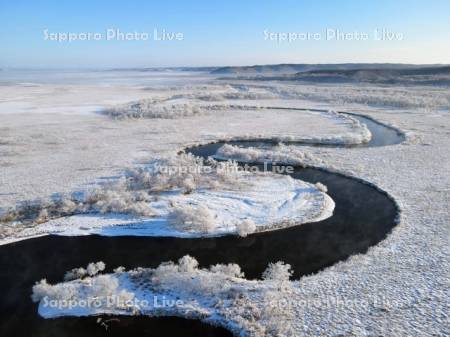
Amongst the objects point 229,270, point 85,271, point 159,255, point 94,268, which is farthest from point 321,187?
point 85,271

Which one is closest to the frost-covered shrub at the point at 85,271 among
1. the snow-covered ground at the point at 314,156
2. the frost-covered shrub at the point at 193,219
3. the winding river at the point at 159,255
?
the winding river at the point at 159,255

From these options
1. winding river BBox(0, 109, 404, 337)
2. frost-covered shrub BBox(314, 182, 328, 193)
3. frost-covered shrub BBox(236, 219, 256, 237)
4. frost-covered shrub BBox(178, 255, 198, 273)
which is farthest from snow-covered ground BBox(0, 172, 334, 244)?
frost-covered shrub BBox(178, 255, 198, 273)

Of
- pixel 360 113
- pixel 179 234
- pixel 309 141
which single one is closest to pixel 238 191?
pixel 179 234

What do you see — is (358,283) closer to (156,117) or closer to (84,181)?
(84,181)

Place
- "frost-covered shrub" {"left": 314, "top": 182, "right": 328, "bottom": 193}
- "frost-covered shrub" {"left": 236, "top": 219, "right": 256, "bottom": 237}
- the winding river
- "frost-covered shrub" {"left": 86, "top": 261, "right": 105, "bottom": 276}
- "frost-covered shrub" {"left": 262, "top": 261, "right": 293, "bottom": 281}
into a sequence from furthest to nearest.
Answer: "frost-covered shrub" {"left": 314, "top": 182, "right": 328, "bottom": 193} < "frost-covered shrub" {"left": 236, "top": 219, "right": 256, "bottom": 237} < "frost-covered shrub" {"left": 86, "top": 261, "right": 105, "bottom": 276} < "frost-covered shrub" {"left": 262, "top": 261, "right": 293, "bottom": 281} < the winding river

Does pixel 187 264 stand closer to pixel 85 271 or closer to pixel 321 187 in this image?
pixel 85 271

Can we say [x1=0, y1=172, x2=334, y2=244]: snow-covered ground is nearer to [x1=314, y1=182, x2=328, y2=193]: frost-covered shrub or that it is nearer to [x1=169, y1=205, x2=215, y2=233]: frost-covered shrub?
[x1=169, y1=205, x2=215, y2=233]: frost-covered shrub

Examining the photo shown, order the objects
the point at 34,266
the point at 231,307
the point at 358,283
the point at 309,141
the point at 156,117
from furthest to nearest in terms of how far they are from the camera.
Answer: the point at 156,117 < the point at 309,141 < the point at 34,266 < the point at 358,283 < the point at 231,307
